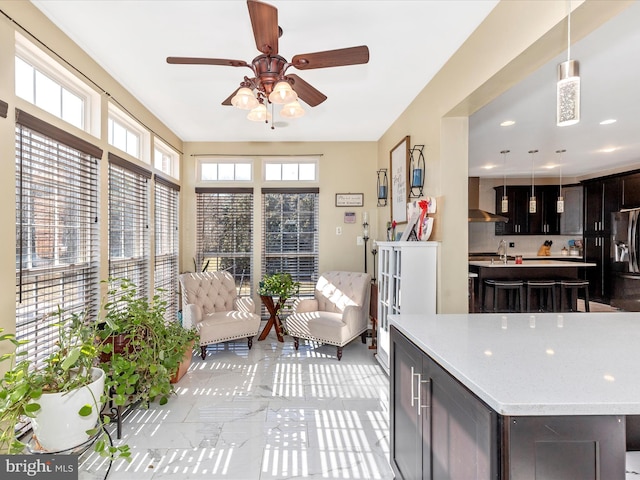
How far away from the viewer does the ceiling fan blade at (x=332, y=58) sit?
1.77 metres

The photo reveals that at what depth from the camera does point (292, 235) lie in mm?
4750

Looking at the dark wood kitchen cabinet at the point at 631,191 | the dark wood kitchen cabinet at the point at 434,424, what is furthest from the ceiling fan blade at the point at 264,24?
the dark wood kitchen cabinet at the point at 631,191

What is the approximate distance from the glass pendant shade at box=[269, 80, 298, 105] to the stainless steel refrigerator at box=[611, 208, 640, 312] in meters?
6.59

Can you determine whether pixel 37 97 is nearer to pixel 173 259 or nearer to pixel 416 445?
pixel 173 259

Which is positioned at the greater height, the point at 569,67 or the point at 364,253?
the point at 569,67

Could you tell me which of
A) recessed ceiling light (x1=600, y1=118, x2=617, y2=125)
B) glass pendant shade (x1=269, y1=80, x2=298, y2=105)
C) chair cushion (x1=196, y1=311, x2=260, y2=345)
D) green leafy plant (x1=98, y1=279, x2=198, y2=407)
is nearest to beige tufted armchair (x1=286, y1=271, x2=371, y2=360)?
chair cushion (x1=196, y1=311, x2=260, y2=345)

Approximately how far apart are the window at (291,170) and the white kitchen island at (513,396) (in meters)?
3.44

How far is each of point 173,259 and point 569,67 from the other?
14.5ft

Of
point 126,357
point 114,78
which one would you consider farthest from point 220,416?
point 114,78

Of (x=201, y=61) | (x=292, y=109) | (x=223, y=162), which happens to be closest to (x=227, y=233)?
(x=223, y=162)

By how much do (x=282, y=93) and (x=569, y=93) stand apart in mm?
1405

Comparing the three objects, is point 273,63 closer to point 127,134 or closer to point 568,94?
point 568,94

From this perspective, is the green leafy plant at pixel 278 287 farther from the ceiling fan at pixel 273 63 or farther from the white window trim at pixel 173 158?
the ceiling fan at pixel 273 63

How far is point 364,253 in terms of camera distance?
467cm
